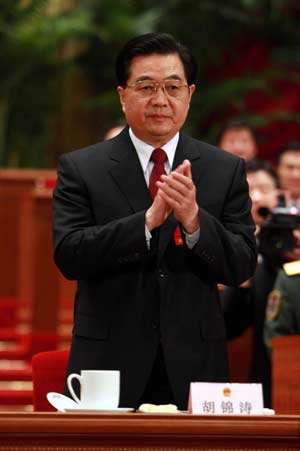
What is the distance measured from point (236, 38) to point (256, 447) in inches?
388

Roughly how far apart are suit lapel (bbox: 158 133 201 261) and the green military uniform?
1.10 meters

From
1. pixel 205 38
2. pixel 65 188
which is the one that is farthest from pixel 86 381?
pixel 205 38

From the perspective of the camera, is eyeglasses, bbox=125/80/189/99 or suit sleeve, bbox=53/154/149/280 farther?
eyeglasses, bbox=125/80/189/99

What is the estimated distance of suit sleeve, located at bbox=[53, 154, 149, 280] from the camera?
3158 millimetres

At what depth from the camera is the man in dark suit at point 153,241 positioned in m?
3.17

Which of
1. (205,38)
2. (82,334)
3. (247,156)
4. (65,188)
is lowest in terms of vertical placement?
(82,334)

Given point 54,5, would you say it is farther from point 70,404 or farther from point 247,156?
point 70,404

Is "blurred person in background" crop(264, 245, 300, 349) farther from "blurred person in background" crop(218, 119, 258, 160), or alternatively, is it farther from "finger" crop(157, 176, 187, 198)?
"blurred person in background" crop(218, 119, 258, 160)

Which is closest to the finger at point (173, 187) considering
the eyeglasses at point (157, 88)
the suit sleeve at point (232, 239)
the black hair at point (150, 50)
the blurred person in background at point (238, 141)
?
the suit sleeve at point (232, 239)

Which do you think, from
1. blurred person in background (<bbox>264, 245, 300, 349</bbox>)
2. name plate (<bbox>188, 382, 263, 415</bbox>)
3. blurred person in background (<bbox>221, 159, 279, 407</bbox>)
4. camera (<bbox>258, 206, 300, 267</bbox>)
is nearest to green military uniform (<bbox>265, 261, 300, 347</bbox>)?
blurred person in background (<bbox>264, 245, 300, 349</bbox>)

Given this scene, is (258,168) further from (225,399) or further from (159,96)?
(225,399)

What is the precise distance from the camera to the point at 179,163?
11.1 feet

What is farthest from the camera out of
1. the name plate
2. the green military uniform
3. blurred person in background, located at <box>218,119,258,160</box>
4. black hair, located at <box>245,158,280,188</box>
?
blurred person in background, located at <box>218,119,258,160</box>

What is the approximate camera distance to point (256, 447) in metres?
2.38
